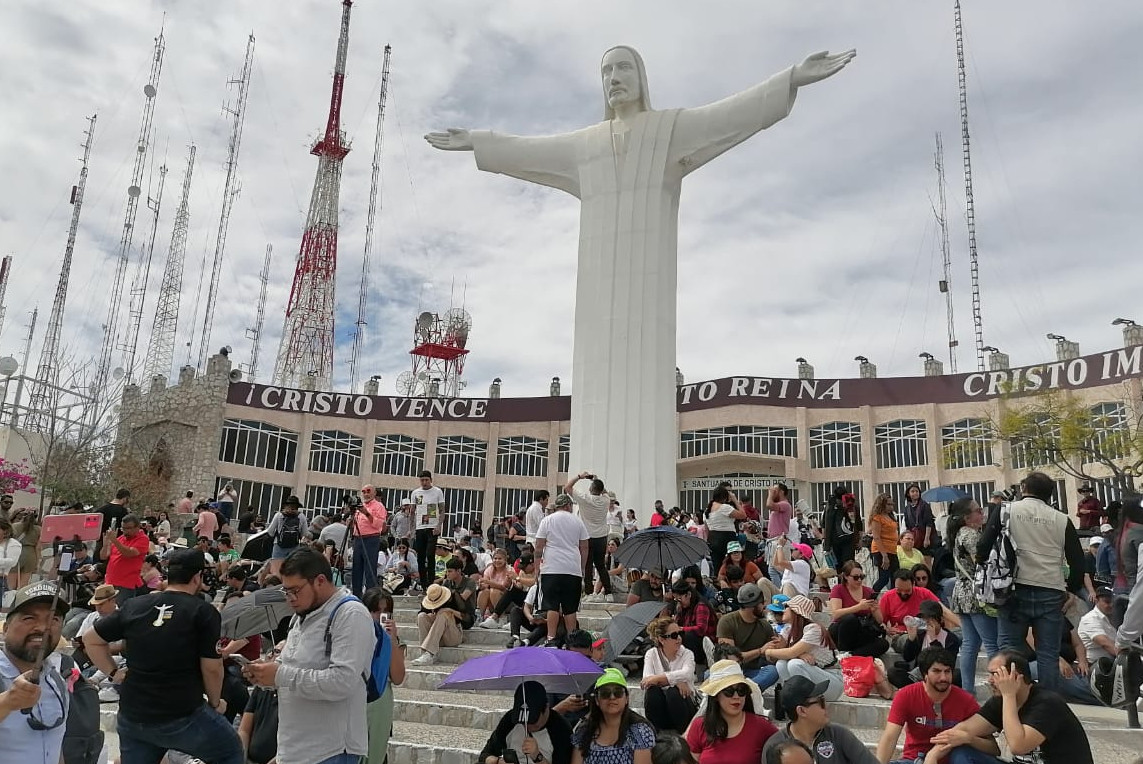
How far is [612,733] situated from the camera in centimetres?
506

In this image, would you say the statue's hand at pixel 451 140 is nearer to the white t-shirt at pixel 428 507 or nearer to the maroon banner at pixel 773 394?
the white t-shirt at pixel 428 507

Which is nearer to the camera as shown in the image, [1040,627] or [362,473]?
[1040,627]

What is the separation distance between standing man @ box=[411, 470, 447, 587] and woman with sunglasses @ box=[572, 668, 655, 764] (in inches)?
271

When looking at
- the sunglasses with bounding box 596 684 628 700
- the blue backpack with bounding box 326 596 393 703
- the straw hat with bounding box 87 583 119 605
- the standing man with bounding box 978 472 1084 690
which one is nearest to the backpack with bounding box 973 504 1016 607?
the standing man with bounding box 978 472 1084 690

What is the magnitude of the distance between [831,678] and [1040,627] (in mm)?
1554

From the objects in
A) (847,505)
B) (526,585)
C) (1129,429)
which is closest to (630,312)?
(847,505)

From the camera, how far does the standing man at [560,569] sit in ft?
26.2

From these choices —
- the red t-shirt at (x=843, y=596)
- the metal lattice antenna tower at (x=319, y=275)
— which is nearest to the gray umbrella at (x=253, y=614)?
the red t-shirt at (x=843, y=596)

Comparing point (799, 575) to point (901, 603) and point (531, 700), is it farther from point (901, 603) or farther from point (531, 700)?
point (531, 700)

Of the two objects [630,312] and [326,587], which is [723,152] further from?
[326,587]

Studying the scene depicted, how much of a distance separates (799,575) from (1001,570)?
3.96m

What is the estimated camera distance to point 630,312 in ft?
52.7

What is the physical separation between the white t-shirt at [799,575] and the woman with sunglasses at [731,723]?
455 centimetres

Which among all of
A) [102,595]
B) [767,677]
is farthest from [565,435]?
[102,595]
